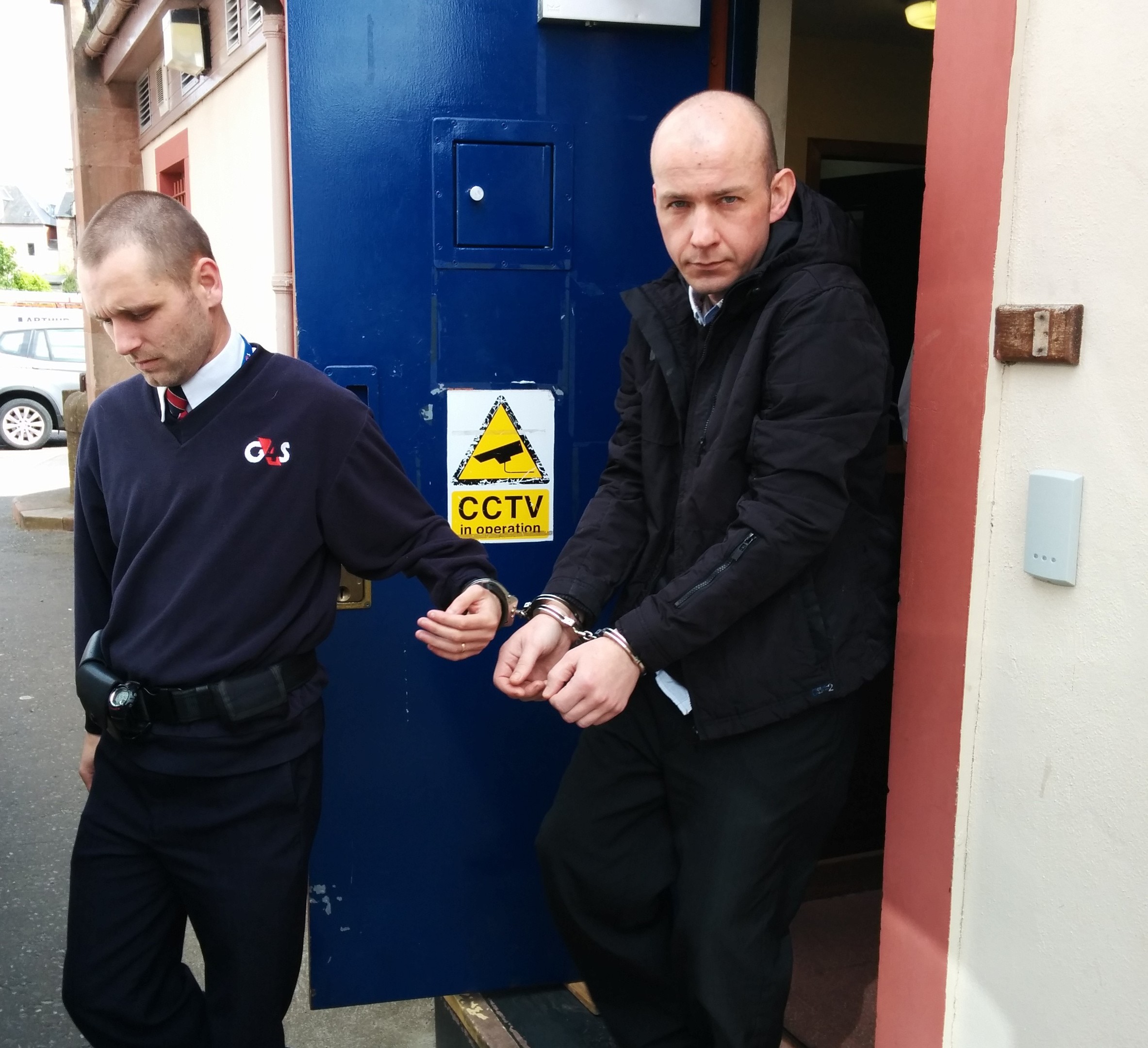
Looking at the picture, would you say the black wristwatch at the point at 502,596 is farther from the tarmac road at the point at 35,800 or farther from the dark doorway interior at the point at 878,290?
the tarmac road at the point at 35,800

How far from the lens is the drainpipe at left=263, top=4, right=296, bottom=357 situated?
2.83 m

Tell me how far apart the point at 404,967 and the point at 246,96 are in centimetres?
331

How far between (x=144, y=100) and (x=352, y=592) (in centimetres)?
657

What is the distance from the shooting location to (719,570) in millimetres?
1846

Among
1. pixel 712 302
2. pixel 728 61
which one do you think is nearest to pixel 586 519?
pixel 712 302

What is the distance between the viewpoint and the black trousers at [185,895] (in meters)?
2.18

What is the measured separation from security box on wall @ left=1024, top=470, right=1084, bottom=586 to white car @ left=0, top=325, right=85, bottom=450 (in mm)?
15629

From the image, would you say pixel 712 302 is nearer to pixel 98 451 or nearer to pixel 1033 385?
pixel 1033 385

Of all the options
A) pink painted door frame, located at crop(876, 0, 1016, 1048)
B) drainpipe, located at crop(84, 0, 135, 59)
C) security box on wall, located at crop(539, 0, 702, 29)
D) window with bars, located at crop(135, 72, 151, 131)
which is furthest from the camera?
window with bars, located at crop(135, 72, 151, 131)

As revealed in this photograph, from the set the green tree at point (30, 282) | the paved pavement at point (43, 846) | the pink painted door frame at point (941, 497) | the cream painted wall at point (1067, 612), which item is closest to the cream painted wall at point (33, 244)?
the green tree at point (30, 282)

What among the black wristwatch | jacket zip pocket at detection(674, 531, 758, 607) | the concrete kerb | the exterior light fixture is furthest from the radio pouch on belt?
the concrete kerb

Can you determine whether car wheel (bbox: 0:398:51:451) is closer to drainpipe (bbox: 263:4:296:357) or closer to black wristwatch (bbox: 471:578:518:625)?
drainpipe (bbox: 263:4:296:357)

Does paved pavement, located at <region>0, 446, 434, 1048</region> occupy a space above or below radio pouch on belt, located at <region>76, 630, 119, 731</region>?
below

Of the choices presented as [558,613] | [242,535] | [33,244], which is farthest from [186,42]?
[33,244]
